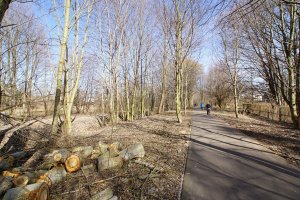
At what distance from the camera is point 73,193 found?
4.39 metres

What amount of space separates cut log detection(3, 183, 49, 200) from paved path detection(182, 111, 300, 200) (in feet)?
9.54

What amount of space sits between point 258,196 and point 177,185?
5.39 ft

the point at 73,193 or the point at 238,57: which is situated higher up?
the point at 238,57

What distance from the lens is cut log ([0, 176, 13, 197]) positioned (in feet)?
14.0

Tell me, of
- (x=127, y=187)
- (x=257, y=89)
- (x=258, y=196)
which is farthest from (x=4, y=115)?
(x=257, y=89)

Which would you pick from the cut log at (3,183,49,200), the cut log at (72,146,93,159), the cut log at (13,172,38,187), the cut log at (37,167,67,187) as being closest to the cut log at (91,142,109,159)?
the cut log at (72,146,93,159)

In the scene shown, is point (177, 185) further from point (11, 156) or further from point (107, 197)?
point (11, 156)

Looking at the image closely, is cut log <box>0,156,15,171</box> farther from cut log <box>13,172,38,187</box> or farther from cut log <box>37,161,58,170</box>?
cut log <box>13,172,38,187</box>

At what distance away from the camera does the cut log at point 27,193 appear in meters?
3.80

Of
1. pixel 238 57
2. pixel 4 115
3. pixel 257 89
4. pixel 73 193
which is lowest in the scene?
pixel 73 193

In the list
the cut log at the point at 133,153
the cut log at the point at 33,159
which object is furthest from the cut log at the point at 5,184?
the cut log at the point at 133,153

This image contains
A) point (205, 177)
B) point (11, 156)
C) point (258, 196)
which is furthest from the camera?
point (11, 156)

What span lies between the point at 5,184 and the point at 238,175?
545 cm

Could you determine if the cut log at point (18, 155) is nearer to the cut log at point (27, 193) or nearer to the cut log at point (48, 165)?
the cut log at point (48, 165)
